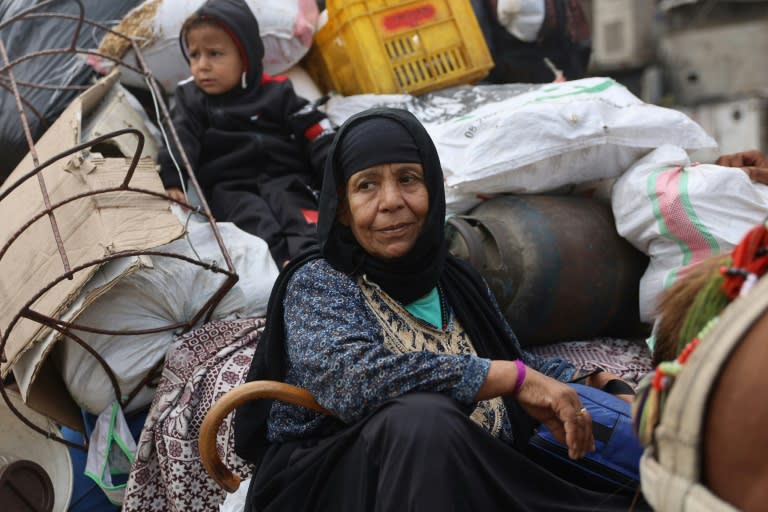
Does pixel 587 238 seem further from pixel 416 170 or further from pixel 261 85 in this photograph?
pixel 261 85

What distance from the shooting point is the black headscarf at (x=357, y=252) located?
6.99 ft

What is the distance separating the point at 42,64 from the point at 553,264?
8.42ft

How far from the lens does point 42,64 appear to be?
158 inches

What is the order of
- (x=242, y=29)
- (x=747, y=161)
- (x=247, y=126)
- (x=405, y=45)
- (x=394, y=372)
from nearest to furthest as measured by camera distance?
1. (x=394, y=372)
2. (x=747, y=161)
3. (x=242, y=29)
4. (x=247, y=126)
5. (x=405, y=45)

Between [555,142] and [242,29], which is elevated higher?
[242,29]

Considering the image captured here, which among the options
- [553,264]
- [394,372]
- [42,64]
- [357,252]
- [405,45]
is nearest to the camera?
[394,372]

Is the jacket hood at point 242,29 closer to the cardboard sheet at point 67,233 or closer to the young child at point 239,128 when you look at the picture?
the young child at point 239,128

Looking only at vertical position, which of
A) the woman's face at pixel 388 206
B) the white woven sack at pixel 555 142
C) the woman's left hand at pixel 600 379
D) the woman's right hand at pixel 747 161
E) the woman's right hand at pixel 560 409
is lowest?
the woman's left hand at pixel 600 379

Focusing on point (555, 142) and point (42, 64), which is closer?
point (555, 142)

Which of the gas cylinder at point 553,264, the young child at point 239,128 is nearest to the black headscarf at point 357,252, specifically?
the gas cylinder at point 553,264

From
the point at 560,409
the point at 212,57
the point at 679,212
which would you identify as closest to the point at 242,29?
the point at 212,57

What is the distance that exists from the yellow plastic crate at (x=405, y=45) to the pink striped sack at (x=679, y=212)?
1195 millimetres

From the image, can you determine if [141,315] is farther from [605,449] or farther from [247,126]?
[605,449]

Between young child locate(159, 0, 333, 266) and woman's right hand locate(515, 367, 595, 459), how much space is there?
1647 millimetres
